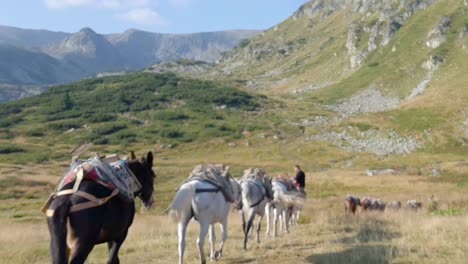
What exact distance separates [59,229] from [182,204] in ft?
14.5

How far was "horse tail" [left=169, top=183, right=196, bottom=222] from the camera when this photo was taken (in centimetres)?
1170

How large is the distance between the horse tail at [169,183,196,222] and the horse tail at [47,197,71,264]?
421cm

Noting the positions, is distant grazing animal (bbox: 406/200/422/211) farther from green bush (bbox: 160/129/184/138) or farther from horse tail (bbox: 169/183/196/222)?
green bush (bbox: 160/129/184/138)

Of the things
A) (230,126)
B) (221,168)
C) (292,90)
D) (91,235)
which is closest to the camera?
(91,235)

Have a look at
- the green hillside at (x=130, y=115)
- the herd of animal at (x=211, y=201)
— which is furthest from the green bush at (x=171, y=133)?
the herd of animal at (x=211, y=201)

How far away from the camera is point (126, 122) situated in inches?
5463

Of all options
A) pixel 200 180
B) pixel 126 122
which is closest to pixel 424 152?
pixel 200 180

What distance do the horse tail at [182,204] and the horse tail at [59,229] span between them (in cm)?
421

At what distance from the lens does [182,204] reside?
11711 mm

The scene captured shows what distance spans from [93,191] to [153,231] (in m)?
13.8

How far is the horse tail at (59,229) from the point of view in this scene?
749 centimetres

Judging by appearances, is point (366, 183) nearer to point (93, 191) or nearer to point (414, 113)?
point (93, 191)

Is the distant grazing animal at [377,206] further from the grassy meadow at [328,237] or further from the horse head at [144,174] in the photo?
the horse head at [144,174]

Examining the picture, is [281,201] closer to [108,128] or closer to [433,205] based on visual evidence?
[433,205]
